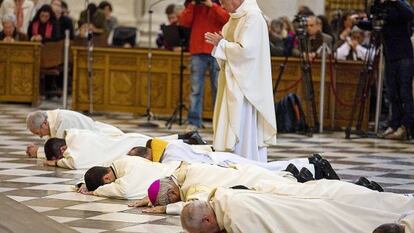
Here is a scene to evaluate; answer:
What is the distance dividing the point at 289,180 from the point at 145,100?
914 centimetres

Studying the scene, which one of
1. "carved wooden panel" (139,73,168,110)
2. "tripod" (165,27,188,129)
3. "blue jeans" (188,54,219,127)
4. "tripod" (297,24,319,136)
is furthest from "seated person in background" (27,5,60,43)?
"tripod" (297,24,319,136)

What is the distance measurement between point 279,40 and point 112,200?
8.63 meters

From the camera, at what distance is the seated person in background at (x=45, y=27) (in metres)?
21.1

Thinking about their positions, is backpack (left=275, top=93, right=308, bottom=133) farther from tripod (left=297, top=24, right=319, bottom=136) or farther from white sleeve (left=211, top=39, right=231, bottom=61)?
white sleeve (left=211, top=39, right=231, bottom=61)

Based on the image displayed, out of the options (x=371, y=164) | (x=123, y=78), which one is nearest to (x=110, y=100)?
(x=123, y=78)

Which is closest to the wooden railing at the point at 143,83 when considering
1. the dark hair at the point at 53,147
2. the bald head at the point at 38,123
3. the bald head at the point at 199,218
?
the bald head at the point at 38,123

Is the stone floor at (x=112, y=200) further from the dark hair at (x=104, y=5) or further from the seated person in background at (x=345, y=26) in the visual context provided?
the dark hair at (x=104, y=5)

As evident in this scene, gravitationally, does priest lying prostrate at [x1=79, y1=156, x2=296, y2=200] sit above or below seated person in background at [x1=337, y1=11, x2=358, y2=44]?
below

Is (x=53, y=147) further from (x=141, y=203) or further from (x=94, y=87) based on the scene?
(x=94, y=87)

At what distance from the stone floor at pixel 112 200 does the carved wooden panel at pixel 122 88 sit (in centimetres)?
22

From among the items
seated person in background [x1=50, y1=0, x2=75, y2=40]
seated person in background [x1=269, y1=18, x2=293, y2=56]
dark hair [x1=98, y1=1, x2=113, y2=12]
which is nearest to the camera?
seated person in background [x1=269, y1=18, x2=293, y2=56]

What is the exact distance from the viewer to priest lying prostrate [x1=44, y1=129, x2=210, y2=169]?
11930 millimetres

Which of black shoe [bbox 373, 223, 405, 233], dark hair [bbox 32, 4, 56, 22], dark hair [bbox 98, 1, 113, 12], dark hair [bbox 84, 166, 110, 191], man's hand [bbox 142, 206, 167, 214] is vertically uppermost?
dark hair [bbox 98, 1, 113, 12]

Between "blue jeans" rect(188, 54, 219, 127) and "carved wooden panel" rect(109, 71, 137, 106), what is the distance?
2.16 m
